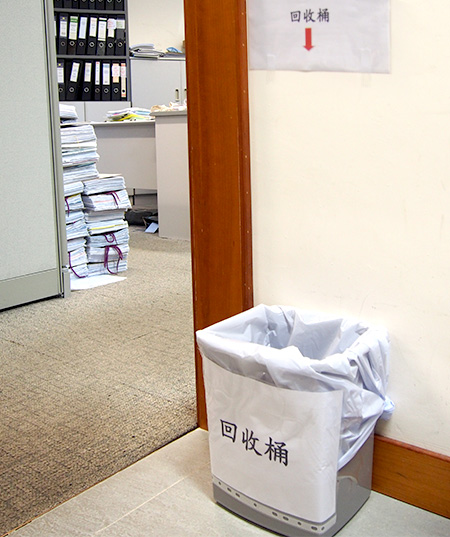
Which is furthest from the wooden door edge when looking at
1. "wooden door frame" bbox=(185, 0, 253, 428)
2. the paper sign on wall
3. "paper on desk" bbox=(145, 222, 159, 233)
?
"paper on desk" bbox=(145, 222, 159, 233)

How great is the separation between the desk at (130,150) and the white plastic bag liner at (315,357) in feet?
10.6

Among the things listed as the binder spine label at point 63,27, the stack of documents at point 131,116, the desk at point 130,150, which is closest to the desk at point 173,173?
the desk at point 130,150

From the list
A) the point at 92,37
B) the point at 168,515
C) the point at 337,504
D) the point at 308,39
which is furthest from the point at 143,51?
the point at 337,504

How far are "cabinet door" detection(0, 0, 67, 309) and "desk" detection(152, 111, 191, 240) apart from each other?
131 cm

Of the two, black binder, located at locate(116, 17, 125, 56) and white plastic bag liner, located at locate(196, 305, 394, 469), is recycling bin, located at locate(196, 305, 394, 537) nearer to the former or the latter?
white plastic bag liner, located at locate(196, 305, 394, 469)

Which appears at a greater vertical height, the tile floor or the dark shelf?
the dark shelf

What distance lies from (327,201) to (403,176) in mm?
158

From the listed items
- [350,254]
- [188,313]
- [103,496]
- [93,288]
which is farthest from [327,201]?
[93,288]

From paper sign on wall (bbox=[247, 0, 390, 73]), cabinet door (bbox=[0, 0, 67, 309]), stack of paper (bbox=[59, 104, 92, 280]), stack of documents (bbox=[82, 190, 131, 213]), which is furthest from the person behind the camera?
stack of documents (bbox=[82, 190, 131, 213])

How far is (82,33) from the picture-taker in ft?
16.2

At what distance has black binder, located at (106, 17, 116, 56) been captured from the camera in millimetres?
5039

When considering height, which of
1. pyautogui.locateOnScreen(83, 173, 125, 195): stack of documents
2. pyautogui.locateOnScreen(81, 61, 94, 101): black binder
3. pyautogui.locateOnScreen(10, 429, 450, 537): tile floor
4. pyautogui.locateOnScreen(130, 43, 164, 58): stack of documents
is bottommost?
pyautogui.locateOnScreen(10, 429, 450, 537): tile floor

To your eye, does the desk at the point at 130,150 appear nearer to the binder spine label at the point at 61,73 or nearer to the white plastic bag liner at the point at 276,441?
the binder spine label at the point at 61,73

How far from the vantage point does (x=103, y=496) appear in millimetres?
1223
